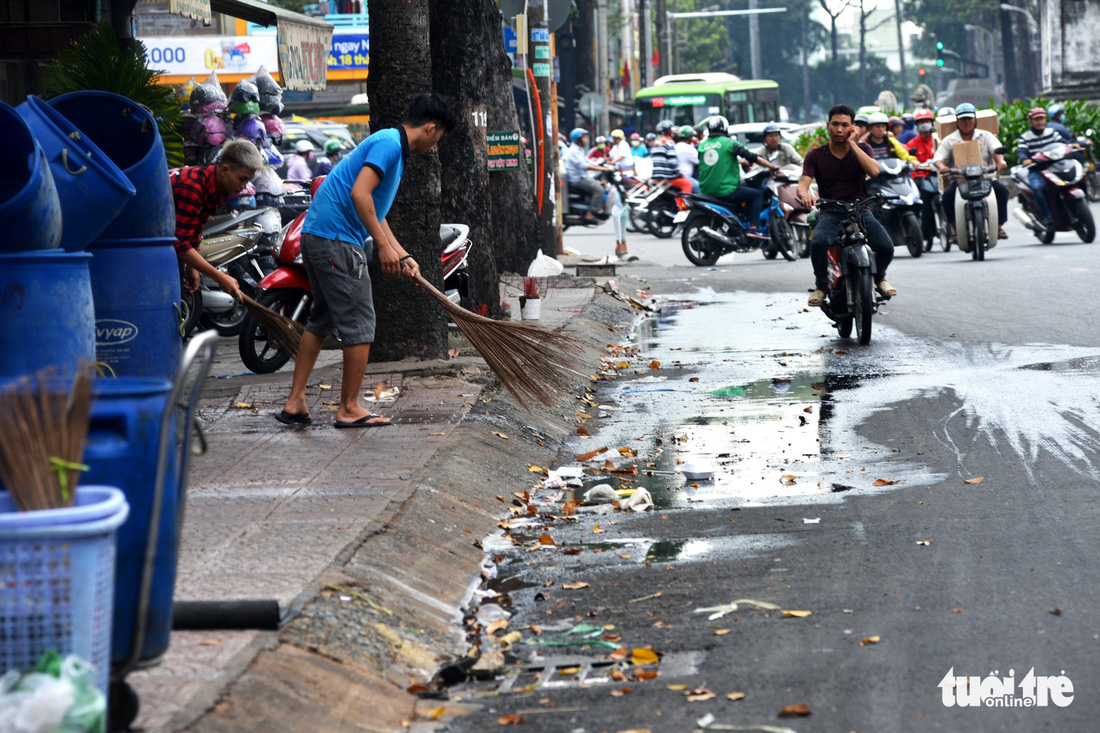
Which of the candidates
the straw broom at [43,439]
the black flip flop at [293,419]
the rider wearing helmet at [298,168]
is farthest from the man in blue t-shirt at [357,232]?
the rider wearing helmet at [298,168]

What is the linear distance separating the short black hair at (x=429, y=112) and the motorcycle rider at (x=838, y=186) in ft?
14.5

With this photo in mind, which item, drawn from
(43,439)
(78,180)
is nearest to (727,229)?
(78,180)

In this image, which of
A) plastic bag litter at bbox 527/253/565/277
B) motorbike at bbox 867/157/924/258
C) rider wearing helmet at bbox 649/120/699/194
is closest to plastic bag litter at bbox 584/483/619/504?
plastic bag litter at bbox 527/253/565/277

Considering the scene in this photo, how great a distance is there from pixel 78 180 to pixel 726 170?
14.3 m

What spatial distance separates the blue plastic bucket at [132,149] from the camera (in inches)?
259

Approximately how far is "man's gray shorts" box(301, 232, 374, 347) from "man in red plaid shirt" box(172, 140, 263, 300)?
61 cm

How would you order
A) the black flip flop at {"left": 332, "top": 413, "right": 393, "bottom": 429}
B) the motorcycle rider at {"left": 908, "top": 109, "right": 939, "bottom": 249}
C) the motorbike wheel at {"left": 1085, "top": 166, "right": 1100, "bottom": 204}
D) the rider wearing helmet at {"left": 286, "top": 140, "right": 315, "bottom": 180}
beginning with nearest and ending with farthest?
the black flip flop at {"left": 332, "top": 413, "right": 393, "bottom": 429} < the motorcycle rider at {"left": 908, "top": 109, "right": 939, "bottom": 249} < the rider wearing helmet at {"left": 286, "top": 140, "right": 315, "bottom": 180} < the motorbike wheel at {"left": 1085, "top": 166, "right": 1100, "bottom": 204}

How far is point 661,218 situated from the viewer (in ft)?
87.0

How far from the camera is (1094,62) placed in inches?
1454

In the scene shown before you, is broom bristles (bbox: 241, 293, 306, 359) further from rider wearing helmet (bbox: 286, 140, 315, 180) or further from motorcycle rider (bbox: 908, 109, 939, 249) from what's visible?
motorcycle rider (bbox: 908, 109, 939, 249)

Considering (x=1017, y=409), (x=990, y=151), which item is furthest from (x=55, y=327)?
(x=990, y=151)

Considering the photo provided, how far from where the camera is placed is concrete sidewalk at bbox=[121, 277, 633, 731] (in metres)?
3.67

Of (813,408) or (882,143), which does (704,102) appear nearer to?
(882,143)

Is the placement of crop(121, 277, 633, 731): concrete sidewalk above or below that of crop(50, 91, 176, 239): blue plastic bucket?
below
